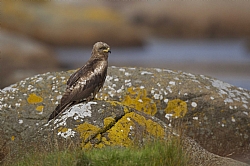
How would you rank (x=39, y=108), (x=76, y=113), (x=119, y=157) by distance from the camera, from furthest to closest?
(x=39, y=108) → (x=76, y=113) → (x=119, y=157)

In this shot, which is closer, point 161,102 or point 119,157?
point 119,157

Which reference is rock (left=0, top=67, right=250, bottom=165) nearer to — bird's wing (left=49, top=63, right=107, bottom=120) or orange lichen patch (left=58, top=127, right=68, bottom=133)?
bird's wing (left=49, top=63, right=107, bottom=120)

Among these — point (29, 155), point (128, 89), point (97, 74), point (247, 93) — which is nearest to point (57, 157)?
point (29, 155)

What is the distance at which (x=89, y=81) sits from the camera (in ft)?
22.8

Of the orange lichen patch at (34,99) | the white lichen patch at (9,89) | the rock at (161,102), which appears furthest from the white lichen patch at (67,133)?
the white lichen patch at (9,89)

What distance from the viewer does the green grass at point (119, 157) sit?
Answer: 5.06 meters

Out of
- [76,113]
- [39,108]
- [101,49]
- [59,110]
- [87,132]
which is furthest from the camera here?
[39,108]

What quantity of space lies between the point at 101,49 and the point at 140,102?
1727 mm

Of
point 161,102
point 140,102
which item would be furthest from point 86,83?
point 161,102

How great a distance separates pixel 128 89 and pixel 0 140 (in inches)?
95.4

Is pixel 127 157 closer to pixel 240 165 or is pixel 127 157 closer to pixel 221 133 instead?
pixel 240 165

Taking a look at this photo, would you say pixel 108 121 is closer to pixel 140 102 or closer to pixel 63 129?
pixel 63 129

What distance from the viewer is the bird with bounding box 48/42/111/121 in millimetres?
Result: 6910

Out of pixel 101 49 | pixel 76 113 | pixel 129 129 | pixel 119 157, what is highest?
pixel 101 49
